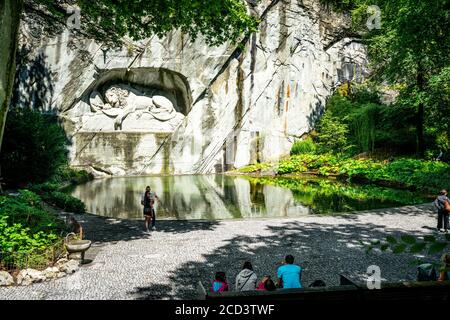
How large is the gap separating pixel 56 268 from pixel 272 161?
79.0ft

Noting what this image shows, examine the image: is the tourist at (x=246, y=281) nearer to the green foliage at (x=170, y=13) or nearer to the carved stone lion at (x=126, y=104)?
the green foliage at (x=170, y=13)

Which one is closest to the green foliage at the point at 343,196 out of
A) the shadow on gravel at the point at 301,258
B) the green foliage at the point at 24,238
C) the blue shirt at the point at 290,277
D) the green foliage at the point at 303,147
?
the shadow on gravel at the point at 301,258

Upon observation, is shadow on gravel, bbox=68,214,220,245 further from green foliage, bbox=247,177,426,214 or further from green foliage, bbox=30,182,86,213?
green foliage, bbox=247,177,426,214

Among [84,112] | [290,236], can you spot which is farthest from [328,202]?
[84,112]

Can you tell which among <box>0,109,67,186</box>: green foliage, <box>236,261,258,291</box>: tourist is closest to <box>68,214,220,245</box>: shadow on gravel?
<box>0,109,67,186</box>: green foliage

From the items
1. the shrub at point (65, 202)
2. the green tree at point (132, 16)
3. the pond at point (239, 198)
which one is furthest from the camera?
the pond at point (239, 198)

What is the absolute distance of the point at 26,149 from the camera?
1455 cm

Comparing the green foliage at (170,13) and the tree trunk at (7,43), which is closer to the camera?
the tree trunk at (7,43)

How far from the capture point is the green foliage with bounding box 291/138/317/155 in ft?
97.8

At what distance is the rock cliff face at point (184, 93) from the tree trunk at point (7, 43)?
2051 cm

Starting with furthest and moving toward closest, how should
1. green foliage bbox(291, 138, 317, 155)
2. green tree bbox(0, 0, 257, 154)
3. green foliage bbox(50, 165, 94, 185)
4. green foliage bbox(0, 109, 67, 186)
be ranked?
green foliage bbox(291, 138, 317, 155) < green foliage bbox(50, 165, 94, 185) < green foliage bbox(0, 109, 67, 186) < green tree bbox(0, 0, 257, 154)

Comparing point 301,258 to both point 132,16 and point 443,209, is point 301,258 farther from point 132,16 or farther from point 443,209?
point 132,16

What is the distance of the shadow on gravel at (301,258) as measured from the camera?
6.43 m

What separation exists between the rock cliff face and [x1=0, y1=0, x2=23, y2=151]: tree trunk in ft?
67.3
